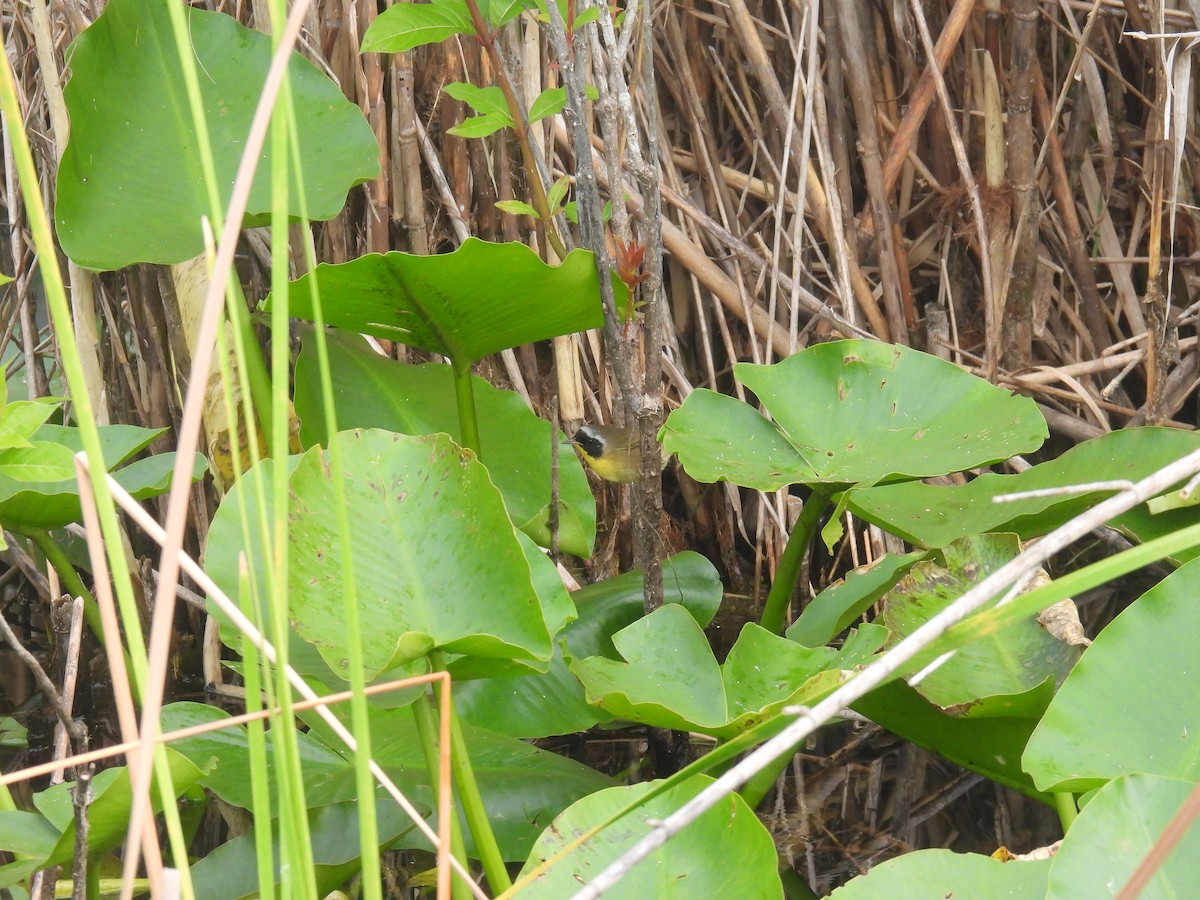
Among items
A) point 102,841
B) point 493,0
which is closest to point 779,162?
point 493,0

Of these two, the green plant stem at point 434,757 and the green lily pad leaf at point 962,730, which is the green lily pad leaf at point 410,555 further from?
the green lily pad leaf at point 962,730

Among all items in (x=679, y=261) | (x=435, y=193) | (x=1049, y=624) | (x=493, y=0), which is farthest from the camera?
(x=679, y=261)

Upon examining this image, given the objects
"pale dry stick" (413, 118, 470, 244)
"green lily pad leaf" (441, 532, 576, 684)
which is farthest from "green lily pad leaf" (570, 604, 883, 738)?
"pale dry stick" (413, 118, 470, 244)

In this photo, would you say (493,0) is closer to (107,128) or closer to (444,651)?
(107,128)

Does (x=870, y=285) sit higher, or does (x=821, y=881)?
(x=870, y=285)

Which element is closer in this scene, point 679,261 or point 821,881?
point 821,881

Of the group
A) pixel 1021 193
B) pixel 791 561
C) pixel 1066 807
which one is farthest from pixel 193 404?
pixel 1021 193

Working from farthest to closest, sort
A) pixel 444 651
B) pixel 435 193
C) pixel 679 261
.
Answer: pixel 679 261 → pixel 435 193 → pixel 444 651

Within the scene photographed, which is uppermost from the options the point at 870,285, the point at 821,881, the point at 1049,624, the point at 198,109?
the point at 198,109
